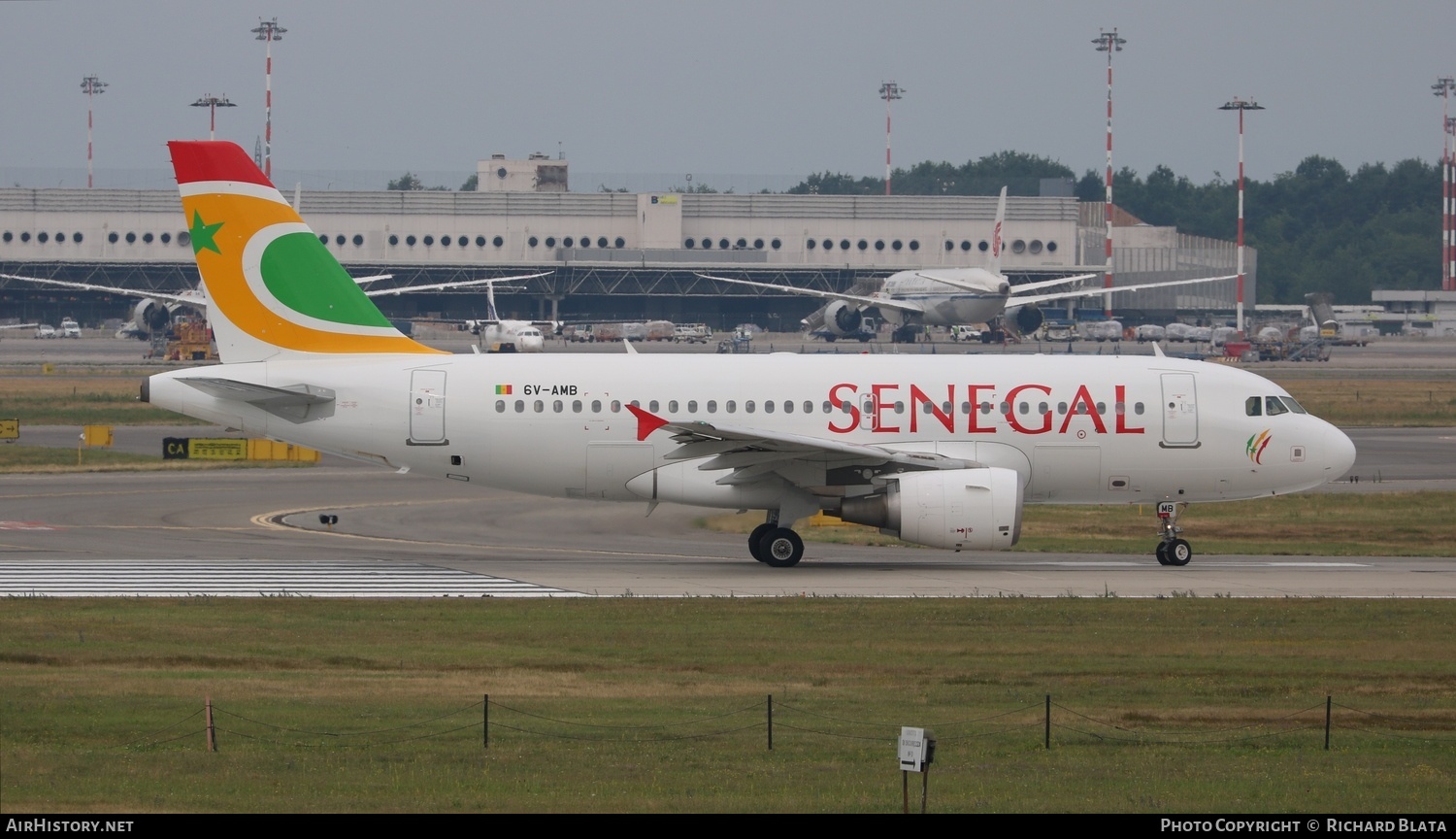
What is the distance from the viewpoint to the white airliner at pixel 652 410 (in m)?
32.5

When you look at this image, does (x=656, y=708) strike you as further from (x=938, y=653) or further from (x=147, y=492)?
(x=147, y=492)

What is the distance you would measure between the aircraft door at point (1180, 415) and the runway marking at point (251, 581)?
1232cm

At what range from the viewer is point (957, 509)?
101 feet

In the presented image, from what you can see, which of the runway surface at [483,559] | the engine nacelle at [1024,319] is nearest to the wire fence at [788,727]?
the runway surface at [483,559]

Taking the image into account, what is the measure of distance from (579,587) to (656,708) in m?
10.5

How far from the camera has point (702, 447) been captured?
31.8m

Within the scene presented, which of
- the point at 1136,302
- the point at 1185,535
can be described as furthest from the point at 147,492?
the point at 1136,302

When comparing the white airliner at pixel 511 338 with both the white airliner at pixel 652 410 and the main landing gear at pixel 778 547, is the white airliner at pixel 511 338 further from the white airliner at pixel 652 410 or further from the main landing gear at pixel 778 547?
the main landing gear at pixel 778 547

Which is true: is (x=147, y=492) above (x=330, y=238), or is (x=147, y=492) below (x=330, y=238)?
below

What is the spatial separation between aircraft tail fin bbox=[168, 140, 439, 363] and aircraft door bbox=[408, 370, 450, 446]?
3.85ft

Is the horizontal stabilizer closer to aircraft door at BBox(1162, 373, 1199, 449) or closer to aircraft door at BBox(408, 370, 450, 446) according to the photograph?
aircraft door at BBox(408, 370, 450, 446)

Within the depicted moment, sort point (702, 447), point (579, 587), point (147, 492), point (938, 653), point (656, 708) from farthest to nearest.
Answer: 1. point (147, 492)
2. point (702, 447)
3. point (579, 587)
4. point (938, 653)
5. point (656, 708)

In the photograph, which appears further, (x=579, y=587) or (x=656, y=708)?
(x=579, y=587)
